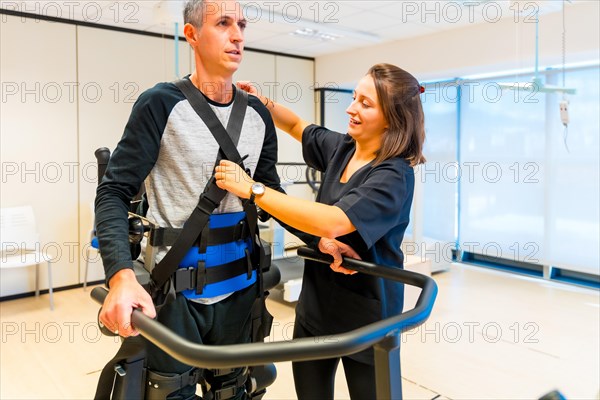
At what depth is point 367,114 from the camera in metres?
1.70

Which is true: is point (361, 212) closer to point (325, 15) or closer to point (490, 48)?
point (325, 15)

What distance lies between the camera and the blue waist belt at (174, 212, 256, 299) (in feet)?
4.90

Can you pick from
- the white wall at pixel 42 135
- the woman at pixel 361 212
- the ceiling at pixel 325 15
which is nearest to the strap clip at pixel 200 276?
the woman at pixel 361 212

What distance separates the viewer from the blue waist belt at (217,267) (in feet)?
4.90

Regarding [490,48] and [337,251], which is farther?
[490,48]

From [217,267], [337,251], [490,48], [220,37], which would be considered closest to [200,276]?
[217,267]

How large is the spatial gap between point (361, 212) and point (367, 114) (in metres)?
0.37

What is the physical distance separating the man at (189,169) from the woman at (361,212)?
0.19 m

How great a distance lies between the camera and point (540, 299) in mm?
5234

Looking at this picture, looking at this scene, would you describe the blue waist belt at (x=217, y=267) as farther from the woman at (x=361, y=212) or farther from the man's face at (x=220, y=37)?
the man's face at (x=220, y=37)

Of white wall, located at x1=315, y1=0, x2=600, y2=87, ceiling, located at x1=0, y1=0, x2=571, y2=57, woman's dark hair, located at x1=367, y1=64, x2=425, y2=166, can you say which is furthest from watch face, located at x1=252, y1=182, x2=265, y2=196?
white wall, located at x1=315, y1=0, x2=600, y2=87

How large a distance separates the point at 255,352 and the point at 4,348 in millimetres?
3727

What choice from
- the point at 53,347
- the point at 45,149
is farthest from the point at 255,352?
the point at 45,149

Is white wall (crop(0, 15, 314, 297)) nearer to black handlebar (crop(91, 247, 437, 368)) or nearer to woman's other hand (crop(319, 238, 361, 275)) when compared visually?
woman's other hand (crop(319, 238, 361, 275))
